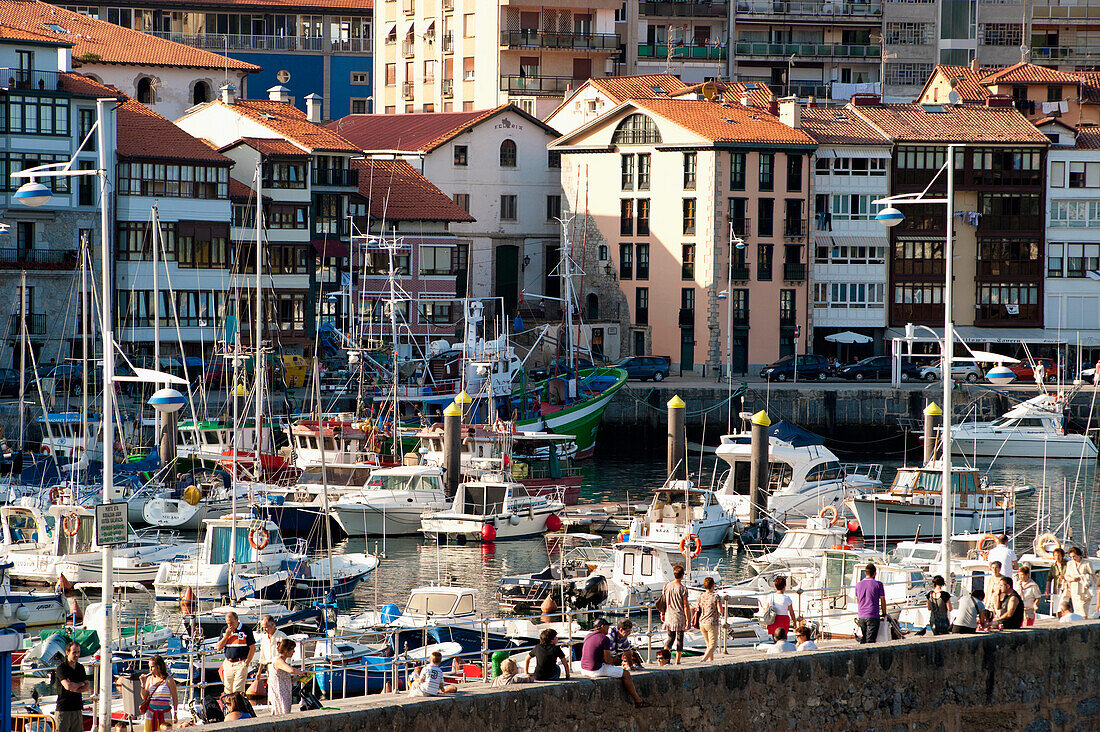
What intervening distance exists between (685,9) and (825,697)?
84632 mm

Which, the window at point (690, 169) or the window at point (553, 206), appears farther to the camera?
the window at point (553, 206)

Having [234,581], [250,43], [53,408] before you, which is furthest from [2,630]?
[250,43]

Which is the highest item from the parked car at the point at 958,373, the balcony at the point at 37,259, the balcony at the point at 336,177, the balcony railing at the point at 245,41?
the balcony railing at the point at 245,41

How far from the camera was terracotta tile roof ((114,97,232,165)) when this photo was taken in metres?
72.1

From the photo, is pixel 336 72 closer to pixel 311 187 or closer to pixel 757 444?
pixel 311 187

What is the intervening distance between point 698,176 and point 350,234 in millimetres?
15726

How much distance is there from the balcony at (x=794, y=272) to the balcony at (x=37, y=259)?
104 feet

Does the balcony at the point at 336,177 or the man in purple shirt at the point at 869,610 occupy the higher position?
the balcony at the point at 336,177

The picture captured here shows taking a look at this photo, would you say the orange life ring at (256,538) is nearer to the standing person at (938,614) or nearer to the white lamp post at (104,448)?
the white lamp post at (104,448)

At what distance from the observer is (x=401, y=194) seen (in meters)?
82.3

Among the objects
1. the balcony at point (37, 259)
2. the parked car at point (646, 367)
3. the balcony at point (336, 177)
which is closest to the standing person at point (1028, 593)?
the balcony at point (37, 259)

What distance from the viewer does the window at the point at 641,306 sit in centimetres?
8269

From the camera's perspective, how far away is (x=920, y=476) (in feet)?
163

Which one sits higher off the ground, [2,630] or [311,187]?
[311,187]
